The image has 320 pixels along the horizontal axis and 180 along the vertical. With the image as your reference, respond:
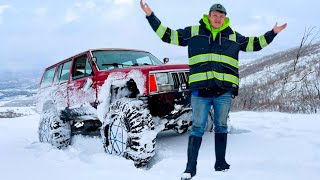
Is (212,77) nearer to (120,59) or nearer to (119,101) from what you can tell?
(119,101)

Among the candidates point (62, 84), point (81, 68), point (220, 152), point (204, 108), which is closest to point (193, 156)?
point (220, 152)

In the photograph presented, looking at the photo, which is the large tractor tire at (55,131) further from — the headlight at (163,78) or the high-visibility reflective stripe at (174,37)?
the high-visibility reflective stripe at (174,37)

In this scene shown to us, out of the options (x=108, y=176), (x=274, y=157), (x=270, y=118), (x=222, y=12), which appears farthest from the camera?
(x=270, y=118)

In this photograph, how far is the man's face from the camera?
362 centimetres

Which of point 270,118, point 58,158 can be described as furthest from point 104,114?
point 270,118

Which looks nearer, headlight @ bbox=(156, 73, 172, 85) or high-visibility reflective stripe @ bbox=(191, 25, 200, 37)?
high-visibility reflective stripe @ bbox=(191, 25, 200, 37)

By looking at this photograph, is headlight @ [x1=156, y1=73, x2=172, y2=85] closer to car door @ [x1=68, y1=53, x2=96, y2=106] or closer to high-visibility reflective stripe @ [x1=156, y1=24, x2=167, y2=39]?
high-visibility reflective stripe @ [x1=156, y1=24, x2=167, y2=39]

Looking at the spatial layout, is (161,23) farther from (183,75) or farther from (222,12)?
(183,75)

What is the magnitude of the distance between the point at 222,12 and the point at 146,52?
335 centimetres

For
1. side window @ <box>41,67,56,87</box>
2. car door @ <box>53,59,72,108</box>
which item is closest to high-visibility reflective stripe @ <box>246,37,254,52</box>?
car door @ <box>53,59,72,108</box>

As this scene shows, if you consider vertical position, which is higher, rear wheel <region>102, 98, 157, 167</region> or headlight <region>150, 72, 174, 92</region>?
headlight <region>150, 72, 174, 92</region>

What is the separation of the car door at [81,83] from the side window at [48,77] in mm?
1292

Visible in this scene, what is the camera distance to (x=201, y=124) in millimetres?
3715

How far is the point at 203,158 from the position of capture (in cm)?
449
